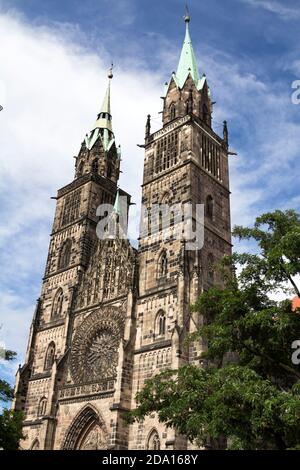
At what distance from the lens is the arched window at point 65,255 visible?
3566 cm

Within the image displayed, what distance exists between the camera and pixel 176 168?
31.5 metres

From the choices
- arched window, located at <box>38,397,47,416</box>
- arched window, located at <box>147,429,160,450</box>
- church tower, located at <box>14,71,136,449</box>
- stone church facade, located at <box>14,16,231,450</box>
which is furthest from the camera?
arched window, located at <box>38,397,47,416</box>

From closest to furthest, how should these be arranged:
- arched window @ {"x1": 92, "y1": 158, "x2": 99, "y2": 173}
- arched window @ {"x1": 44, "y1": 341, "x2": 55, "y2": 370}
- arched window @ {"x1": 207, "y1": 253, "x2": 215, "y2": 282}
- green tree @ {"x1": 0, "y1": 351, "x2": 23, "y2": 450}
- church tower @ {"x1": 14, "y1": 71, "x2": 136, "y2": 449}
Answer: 1. green tree @ {"x1": 0, "y1": 351, "x2": 23, "y2": 450}
2. church tower @ {"x1": 14, "y1": 71, "x2": 136, "y2": 449}
3. arched window @ {"x1": 207, "y1": 253, "x2": 215, "y2": 282}
4. arched window @ {"x1": 44, "y1": 341, "x2": 55, "y2": 370}
5. arched window @ {"x1": 92, "y1": 158, "x2": 99, "y2": 173}

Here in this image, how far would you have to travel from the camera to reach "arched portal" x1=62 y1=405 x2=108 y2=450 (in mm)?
27016

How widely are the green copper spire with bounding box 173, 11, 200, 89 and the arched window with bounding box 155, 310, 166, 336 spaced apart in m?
17.2

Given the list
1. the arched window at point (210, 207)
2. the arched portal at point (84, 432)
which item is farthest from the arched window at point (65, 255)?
the arched portal at point (84, 432)

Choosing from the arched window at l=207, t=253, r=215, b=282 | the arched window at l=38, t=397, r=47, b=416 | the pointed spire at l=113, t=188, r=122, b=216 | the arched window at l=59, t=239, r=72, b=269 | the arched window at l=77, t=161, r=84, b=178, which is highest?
the arched window at l=77, t=161, r=84, b=178

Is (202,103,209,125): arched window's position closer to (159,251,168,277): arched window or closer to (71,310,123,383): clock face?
(159,251,168,277): arched window

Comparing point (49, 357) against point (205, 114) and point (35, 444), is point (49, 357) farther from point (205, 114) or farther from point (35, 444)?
point (205, 114)

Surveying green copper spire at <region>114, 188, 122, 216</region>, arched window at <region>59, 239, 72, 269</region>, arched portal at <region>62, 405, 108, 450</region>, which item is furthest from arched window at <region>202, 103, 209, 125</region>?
arched portal at <region>62, 405, 108, 450</region>

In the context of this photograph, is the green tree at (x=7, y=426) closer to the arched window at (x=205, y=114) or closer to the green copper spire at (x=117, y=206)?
the green copper spire at (x=117, y=206)

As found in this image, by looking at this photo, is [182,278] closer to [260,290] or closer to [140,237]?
[140,237]

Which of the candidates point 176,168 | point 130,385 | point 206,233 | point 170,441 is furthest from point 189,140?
point 170,441

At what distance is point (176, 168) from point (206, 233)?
15.5ft
